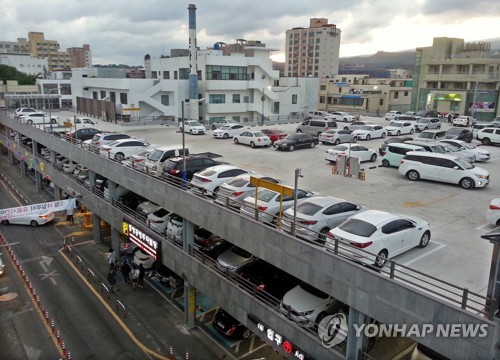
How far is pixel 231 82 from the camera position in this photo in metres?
61.5

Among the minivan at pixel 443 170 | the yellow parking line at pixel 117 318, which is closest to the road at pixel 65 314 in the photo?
the yellow parking line at pixel 117 318

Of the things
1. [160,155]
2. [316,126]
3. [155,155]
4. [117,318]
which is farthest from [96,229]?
[316,126]

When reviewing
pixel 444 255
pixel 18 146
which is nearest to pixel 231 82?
pixel 18 146

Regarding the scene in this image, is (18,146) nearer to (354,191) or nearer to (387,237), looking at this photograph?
(354,191)

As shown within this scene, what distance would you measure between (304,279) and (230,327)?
7406mm

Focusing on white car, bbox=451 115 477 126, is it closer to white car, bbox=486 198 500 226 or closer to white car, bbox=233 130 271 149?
white car, bbox=233 130 271 149

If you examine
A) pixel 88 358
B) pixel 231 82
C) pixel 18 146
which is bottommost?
pixel 88 358

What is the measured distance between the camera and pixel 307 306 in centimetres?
1399

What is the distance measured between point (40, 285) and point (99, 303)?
180 inches

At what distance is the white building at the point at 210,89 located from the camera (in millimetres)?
59253

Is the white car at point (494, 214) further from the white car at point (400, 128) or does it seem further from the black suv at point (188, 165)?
the white car at point (400, 128)

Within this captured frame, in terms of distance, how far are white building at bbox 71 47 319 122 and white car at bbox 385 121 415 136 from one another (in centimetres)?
2336

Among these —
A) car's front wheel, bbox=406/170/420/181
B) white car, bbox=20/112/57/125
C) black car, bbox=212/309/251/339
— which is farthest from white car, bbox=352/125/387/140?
white car, bbox=20/112/57/125

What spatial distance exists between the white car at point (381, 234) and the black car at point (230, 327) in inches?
304
